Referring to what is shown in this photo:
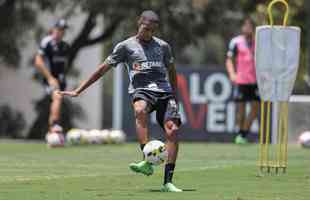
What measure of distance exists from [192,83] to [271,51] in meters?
14.5

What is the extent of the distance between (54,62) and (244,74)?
3749 millimetres

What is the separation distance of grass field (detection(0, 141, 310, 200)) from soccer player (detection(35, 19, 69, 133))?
1.72 m

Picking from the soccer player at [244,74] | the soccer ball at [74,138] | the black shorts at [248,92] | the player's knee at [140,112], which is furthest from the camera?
the soccer ball at [74,138]

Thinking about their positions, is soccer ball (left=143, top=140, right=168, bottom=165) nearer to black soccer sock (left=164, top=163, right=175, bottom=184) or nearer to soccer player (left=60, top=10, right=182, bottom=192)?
black soccer sock (left=164, top=163, right=175, bottom=184)

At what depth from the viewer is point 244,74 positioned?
2373 cm

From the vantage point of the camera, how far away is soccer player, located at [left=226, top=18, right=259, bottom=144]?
23.4 metres

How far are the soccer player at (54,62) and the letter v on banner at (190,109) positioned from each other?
642 cm

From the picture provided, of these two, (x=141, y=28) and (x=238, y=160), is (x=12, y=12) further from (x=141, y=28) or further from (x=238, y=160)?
(x=141, y=28)

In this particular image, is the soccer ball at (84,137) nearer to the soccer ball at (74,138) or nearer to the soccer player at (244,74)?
the soccer ball at (74,138)

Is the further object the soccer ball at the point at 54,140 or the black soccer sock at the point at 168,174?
the soccer ball at the point at 54,140

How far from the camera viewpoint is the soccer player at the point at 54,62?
22562mm

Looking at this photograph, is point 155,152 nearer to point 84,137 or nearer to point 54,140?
point 54,140

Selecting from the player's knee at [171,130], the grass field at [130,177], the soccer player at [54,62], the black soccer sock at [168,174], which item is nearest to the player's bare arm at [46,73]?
the soccer player at [54,62]

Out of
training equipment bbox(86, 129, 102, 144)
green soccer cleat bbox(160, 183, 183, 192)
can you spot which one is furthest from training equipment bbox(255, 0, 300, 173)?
training equipment bbox(86, 129, 102, 144)
